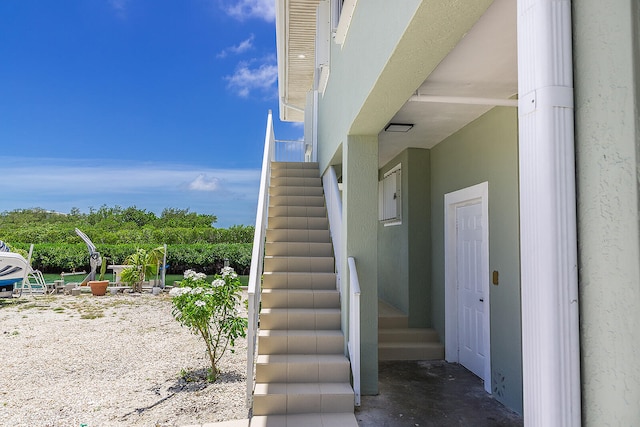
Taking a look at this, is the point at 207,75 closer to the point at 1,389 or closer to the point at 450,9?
the point at 1,389

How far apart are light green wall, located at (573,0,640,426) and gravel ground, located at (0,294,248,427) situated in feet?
11.8

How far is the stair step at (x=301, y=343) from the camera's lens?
177 inches

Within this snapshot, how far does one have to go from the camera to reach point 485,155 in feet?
15.1

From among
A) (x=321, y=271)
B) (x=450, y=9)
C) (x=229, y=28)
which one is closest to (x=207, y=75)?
(x=229, y=28)

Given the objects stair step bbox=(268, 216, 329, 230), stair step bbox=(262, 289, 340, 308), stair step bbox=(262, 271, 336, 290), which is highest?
stair step bbox=(268, 216, 329, 230)

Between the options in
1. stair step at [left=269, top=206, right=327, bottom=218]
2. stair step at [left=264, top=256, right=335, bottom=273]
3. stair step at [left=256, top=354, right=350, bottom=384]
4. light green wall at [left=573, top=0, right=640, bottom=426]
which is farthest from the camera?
stair step at [left=269, top=206, right=327, bottom=218]

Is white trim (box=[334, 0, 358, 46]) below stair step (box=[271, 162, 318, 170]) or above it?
above

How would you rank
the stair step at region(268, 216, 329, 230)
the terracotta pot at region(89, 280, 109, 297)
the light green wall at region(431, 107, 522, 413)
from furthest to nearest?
the terracotta pot at region(89, 280, 109, 297) < the stair step at region(268, 216, 329, 230) < the light green wall at region(431, 107, 522, 413)

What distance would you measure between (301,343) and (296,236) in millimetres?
2092

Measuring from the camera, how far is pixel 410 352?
5.61 m

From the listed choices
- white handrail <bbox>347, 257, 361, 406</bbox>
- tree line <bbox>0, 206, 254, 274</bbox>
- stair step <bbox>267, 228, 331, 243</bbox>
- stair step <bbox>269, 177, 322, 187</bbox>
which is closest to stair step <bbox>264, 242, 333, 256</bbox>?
stair step <bbox>267, 228, 331, 243</bbox>

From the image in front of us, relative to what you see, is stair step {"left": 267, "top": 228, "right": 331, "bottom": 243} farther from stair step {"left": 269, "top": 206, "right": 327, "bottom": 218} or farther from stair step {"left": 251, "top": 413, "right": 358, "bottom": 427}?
stair step {"left": 251, "top": 413, "right": 358, "bottom": 427}

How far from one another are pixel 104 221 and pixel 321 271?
2702 centimetres

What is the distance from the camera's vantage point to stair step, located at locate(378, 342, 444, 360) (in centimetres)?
557
